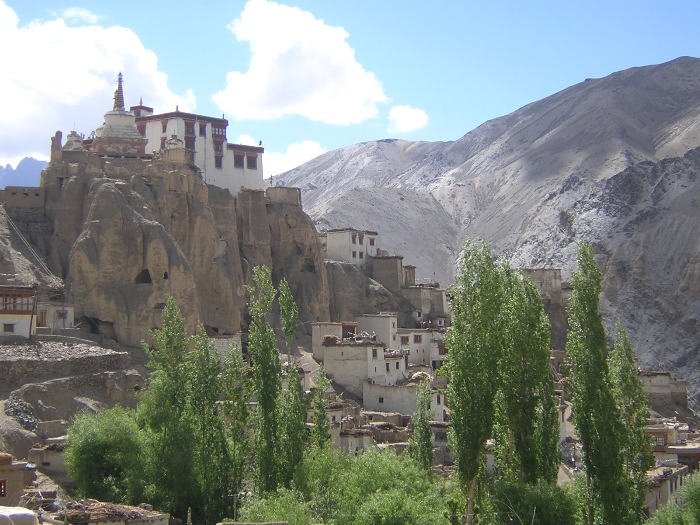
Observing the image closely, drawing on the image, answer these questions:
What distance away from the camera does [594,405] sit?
1192 inches

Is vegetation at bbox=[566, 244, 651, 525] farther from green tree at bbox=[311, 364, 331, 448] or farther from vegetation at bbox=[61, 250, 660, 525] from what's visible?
green tree at bbox=[311, 364, 331, 448]

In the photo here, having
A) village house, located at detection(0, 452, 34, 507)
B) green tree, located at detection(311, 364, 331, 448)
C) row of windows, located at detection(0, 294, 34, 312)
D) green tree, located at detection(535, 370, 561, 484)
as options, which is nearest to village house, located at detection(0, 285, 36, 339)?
row of windows, located at detection(0, 294, 34, 312)

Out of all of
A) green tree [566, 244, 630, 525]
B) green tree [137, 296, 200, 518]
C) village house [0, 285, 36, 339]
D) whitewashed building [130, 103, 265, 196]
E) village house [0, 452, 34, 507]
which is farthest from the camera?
whitewashed building [130, 103, 265, 196]

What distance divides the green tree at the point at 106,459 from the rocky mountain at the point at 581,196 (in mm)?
46862

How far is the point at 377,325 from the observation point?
57938mm

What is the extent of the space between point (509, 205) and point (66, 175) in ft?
233

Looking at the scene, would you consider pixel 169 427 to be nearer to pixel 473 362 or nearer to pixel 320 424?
pixel 320 424

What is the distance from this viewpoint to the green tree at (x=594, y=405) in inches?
1164

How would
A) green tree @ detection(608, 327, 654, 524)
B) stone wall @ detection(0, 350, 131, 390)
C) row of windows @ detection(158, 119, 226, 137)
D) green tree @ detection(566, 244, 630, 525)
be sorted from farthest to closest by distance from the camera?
row of windows @ detection(158, 119, 226, 137)
stone wall @ detection(0, 350, 131, 390)
green tree @ detection(608, 327, 654, 524)
green tree @ detection(566, 244, 630, 525)

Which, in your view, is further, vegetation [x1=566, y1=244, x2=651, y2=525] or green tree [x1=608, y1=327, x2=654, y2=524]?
green tree [x1=608, y1=327, x2=654, y2=524]

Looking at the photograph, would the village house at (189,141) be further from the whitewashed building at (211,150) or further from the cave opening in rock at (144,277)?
the cave opening in rock at (144,277)

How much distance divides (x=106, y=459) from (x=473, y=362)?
1064cm

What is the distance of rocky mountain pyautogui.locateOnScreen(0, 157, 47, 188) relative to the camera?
125750 mm

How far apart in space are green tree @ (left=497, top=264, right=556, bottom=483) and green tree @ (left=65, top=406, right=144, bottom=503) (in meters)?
9.98
